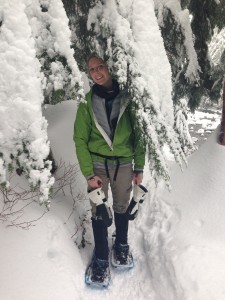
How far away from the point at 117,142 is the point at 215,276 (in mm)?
1558

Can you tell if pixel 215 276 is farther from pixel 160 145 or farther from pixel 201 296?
pixel 160 145

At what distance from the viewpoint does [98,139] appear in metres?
2.95

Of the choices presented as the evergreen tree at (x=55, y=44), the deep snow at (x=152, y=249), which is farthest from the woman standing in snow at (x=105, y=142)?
the evergreen tree at (x=55, y=44)

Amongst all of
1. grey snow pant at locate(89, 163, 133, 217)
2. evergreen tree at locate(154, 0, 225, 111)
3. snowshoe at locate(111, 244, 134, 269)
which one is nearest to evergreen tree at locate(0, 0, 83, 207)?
grey snow pant at locate(89, 163, 133, 217)

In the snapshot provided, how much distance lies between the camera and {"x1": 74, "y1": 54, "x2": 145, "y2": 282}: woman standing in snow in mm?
2801

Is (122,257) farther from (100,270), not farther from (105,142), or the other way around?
(105,142)

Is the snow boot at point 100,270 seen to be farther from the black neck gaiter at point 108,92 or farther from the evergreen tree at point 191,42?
the evergreen tree at point 191,42

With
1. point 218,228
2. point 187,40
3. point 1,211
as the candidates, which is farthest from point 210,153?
point 1,211

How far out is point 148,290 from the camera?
10.5 feet

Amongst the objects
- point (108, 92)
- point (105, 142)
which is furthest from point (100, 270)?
point (108, 92)

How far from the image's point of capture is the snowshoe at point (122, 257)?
11.3 feet

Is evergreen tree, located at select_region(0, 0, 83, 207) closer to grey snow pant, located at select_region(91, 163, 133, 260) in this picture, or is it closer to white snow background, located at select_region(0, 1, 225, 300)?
white snow background, located at select_region(0, 1, 225, 300)

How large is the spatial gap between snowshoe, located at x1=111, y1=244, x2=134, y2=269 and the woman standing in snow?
19 cm

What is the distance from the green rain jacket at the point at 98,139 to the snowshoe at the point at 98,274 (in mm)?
1062
